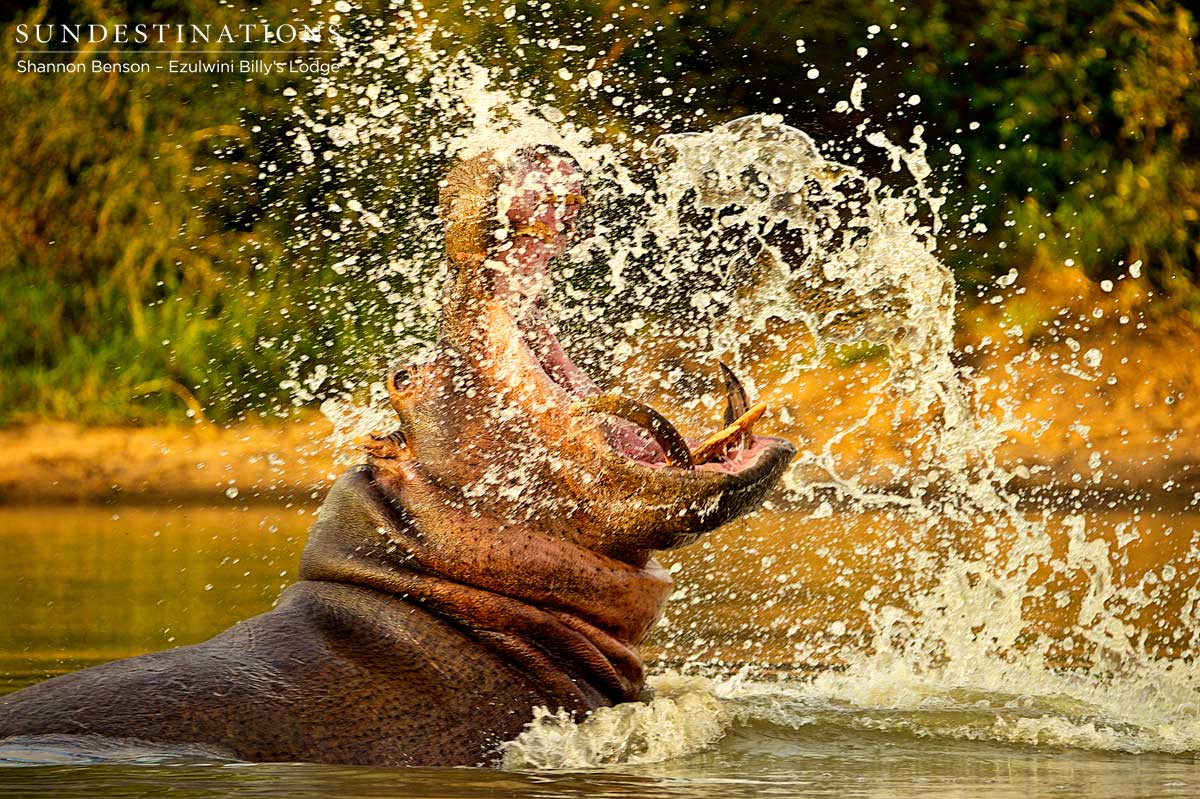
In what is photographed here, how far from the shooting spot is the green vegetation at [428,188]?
12.8 meters

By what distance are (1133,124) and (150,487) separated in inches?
256

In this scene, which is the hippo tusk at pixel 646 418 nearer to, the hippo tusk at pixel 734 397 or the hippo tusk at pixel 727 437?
the hippo tusk at pixel 727 437

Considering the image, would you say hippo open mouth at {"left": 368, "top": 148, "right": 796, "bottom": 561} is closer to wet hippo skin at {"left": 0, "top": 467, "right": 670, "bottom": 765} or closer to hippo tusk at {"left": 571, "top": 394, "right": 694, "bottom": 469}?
hippo tusk at {"left": 571, "top": 394, "right": 694, "bottom": 469}

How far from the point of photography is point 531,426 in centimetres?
425

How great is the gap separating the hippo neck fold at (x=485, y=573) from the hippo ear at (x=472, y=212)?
47 cm

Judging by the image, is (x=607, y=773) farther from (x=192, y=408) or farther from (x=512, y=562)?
(x=192, y=408)

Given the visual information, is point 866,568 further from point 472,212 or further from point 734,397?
point 472,212

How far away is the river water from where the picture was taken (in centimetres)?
386

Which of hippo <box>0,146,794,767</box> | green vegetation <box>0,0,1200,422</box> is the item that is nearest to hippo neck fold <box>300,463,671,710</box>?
hippo <box>0,146,794,767</box>

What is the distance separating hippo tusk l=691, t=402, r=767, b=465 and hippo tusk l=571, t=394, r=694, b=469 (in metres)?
0.03

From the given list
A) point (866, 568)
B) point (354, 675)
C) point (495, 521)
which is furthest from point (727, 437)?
point (866, 568)

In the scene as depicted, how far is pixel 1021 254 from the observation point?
12.9 meters

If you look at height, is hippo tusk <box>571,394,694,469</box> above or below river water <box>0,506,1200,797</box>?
above

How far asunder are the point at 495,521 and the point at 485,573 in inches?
4.3
